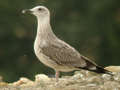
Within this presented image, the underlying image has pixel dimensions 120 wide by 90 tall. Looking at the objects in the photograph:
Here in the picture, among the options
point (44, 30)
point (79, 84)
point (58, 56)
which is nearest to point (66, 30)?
point (44, 30)

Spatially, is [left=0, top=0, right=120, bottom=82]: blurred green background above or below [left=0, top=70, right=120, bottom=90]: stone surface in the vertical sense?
above

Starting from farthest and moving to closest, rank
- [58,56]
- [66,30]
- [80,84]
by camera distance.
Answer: [66,30]
[58,56]
[80,84]

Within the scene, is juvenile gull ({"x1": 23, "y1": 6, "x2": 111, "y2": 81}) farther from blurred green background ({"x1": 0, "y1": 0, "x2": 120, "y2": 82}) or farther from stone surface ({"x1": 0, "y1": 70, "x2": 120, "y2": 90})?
blurred green background ({"x1": 0, "y1": 0, "x2": 120, "y2": 82})

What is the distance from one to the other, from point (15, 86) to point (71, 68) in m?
0.97

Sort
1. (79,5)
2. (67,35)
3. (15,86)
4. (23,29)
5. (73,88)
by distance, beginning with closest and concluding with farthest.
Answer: (73,88)
(15,86)
(67,35)
(23,29)
(79,5)

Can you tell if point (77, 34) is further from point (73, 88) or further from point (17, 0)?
point (73, 88)

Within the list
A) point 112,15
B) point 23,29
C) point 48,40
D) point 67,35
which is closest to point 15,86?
point 48,40

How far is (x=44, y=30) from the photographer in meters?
11.9

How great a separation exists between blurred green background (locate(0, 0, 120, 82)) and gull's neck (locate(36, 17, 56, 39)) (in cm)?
1387

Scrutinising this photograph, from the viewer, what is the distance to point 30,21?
29.2 metres

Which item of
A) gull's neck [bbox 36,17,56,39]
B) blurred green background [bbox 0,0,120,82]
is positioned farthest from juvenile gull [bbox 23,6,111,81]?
blurred green background [bbox 0,0,120,82]

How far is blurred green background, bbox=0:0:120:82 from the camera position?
2712cm

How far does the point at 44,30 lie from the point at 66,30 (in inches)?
614

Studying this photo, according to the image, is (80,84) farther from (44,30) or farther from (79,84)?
(44,30)
